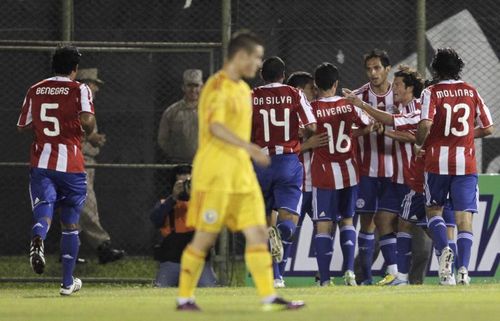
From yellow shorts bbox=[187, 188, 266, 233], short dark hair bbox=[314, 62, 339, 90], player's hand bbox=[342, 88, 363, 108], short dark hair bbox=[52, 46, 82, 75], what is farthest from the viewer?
short dark hair bbox=[314, 62, 339, 90]

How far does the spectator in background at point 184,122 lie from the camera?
55.0ft

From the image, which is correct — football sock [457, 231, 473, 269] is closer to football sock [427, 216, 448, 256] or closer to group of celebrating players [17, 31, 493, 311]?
group of celebrating players [17, 31, 493, 311]

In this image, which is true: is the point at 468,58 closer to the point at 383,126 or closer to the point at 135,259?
the point at 383,126

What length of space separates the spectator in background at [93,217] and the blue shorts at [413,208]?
10.6 ft

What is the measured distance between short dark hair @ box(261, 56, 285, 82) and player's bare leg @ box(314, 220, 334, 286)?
1.56 m

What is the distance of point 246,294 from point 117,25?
518 cm

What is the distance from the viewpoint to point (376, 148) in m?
15.6

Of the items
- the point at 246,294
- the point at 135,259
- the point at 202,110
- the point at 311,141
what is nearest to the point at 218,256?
the point at 135,259

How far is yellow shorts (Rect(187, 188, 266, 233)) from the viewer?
10.1 metres

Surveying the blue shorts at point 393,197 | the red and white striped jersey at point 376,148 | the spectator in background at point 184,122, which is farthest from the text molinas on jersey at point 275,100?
the spectator in background at point 184,122

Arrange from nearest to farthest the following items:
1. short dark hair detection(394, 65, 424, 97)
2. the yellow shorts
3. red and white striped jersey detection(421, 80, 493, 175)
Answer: the yellow shorts → red and white striped jersey detection(421, 80, 493, 175) → short dark hair detection(394, 65, 424, 97)

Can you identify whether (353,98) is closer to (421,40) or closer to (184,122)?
(421,40)

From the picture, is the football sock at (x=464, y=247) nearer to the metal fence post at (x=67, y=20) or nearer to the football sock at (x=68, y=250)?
the football sock at (x=68, y=250)

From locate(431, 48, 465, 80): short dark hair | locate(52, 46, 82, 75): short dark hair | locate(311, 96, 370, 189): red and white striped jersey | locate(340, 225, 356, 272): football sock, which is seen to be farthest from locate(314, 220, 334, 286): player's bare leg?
locate(52, 46, 82, 75): short dark hair
